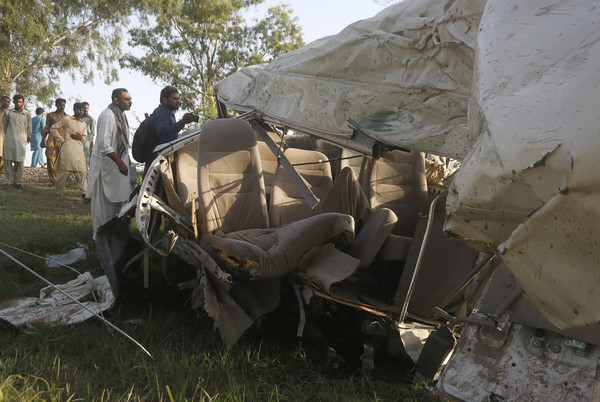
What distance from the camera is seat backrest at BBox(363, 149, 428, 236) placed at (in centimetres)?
626

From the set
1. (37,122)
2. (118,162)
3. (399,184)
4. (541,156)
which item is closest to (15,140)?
(37,122)

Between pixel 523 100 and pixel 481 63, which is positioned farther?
pixel 481 63

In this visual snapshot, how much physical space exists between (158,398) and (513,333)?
6.54 ft

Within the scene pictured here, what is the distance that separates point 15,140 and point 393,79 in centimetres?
971

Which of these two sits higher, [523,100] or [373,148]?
[523,100]

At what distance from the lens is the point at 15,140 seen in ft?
37.8

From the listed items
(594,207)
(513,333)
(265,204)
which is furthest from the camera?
(265,204)

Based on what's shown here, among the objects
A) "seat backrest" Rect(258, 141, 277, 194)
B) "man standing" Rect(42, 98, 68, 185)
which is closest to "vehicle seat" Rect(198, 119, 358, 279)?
"seat backrest" Rect(258, 141, 277, 194)

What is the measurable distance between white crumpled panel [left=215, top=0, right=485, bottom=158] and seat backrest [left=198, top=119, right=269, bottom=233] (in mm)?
473

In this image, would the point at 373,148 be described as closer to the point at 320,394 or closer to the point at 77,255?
the point at 320,394

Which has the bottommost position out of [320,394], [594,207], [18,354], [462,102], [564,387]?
[320,394]

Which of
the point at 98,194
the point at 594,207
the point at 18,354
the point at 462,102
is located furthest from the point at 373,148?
the point at 98,194

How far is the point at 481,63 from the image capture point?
256cm

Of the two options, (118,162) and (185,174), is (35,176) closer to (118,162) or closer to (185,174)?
(118,162)
